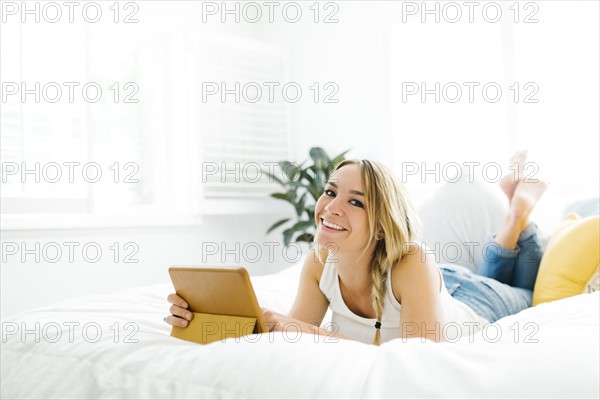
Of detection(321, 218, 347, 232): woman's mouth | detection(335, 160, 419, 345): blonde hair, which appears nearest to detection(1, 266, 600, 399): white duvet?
detection(335, 160, 419, 345): blonde hair

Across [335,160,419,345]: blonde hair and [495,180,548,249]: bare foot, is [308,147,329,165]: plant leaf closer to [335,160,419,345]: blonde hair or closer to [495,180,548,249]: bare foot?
[495,180,548,249]: bare foot

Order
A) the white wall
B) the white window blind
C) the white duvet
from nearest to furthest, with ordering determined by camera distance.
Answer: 1. the white duvet
2. the white wall
3. the white window blind

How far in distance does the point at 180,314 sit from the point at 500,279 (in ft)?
4.22

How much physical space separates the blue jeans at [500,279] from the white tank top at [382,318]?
0.60 ft

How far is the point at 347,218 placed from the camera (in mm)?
1454

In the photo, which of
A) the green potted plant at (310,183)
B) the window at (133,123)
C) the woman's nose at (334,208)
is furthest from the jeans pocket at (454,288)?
the window at (133,123)

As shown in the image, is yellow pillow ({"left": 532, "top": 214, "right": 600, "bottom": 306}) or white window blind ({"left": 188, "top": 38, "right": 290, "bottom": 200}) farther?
white window blind ({"left": 188, "top": 38, "right": 290, "bottom": 200})

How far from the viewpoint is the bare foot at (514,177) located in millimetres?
2346

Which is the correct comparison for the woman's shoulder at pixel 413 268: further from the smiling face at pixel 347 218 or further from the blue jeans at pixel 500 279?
the blue jeans at pixel 500 279

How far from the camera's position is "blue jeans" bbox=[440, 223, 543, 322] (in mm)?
1904

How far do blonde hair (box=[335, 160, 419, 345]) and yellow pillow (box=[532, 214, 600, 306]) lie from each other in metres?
0.64

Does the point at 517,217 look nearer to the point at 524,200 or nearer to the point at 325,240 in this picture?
the point at 524,200

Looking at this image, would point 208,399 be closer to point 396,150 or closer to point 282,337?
point 282,337

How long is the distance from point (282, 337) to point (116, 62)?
3.05m
